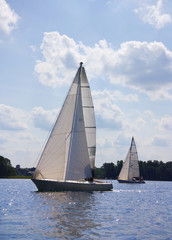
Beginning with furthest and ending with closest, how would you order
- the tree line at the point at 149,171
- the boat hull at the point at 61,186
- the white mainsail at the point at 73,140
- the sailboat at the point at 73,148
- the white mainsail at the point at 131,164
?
the tree line at the point at 149,171
the white mainsail at the point at 131,164
the white mainsail at the point at 73,140
the sailboat at the point at 73,148
the boat hull at the point at 61,186

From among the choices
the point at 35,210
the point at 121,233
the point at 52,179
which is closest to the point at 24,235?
the point at 121,233

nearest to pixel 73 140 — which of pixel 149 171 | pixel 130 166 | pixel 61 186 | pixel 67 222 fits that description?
pixel 61 186

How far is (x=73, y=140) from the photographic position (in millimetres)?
52938

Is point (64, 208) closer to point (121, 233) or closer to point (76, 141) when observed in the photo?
point (121, 233)

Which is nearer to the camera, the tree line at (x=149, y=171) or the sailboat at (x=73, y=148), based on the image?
the sailboat at (x=73, y=148)

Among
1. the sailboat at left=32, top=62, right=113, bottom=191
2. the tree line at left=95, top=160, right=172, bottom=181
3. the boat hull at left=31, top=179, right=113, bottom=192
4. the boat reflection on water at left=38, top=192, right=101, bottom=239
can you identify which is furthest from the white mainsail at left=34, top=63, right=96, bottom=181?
the tree line at left=95, top=160, right=172, bottom=181

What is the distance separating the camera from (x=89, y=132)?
2259 inches

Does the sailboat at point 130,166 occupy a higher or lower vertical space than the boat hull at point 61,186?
higher

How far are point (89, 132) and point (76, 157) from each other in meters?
6.41

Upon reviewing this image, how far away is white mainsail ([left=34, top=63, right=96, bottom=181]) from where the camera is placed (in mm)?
50656

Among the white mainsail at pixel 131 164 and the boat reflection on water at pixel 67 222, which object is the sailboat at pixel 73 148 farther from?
the white mainsail at pixel 131 164

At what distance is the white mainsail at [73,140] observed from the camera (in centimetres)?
5066

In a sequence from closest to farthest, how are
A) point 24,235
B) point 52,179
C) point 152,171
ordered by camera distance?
point 24,235 < point 52,179 < point 152,171

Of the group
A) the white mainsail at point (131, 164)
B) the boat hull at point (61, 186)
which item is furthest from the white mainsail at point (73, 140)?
the white mainsail at point (131, 164)
